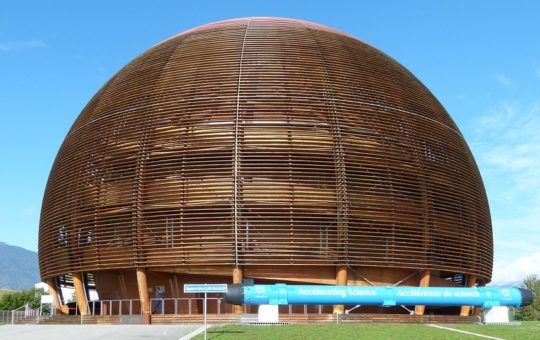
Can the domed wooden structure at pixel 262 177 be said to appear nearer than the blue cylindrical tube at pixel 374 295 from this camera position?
No

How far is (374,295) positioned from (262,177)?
247 inches

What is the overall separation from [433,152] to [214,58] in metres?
10.7

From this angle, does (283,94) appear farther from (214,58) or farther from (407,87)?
(407,87)

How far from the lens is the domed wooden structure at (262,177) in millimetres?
26781

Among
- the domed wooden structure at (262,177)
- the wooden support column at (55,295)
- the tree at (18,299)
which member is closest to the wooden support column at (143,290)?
the domed wooden structure at (262,177)

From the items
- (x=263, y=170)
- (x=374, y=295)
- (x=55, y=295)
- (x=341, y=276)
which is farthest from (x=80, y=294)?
(x=374, y=295)

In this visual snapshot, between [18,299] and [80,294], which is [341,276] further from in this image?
[18,299]

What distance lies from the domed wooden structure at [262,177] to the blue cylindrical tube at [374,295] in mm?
1485

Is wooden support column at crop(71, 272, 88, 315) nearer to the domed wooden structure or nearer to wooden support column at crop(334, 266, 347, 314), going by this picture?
the domed wooden structure

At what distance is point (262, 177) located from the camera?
26.9 m

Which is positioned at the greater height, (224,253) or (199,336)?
(224,253)

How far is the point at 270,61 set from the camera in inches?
1189

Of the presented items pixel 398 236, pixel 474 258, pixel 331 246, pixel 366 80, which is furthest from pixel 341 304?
pixel 366 80

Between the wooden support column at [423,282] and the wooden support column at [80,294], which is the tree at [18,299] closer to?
the wooden support column at [80,294]
